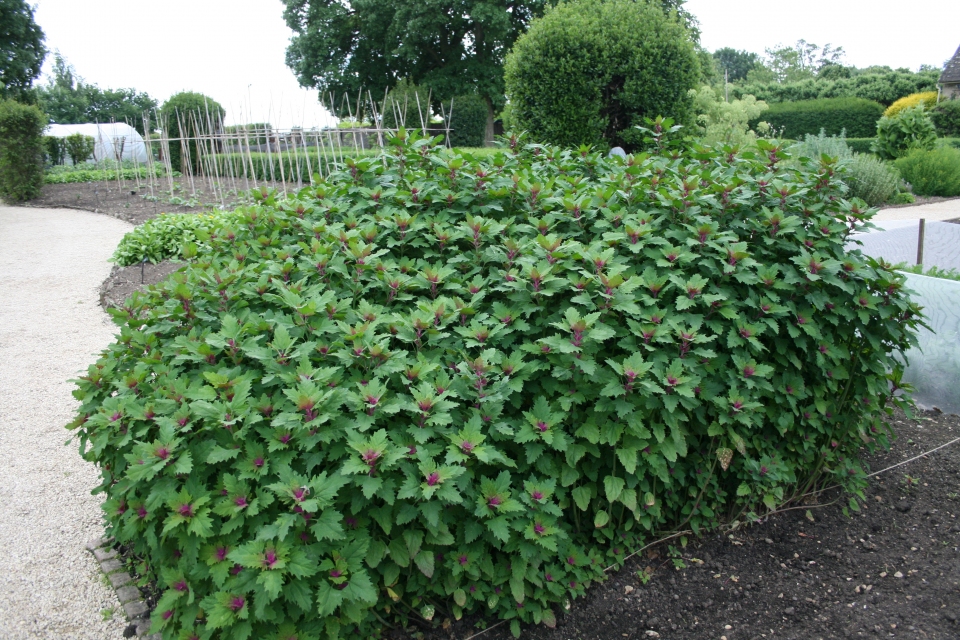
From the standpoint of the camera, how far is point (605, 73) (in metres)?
7.11

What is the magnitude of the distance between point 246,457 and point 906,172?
55.7 feet

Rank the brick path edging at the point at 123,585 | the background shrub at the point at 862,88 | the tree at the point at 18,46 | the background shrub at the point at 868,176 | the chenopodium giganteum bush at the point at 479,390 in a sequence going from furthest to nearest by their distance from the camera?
1. the background shrub at the point at 862,88
2. the tree at the point at 18,46
3. the background shrub at the point at 868,176
4. the brick path edging at the point at 123,585
5. the chenopodium giganteum bush at the point at 479,390

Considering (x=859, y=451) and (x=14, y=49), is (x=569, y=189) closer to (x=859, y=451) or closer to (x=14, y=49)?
(x=859, y=451)

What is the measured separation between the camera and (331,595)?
1.84 m

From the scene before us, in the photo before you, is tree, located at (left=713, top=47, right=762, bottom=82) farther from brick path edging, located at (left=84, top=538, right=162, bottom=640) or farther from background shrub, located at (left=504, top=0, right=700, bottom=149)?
brick path edging, located at (left=84, top=538, right=162, bottom=640)

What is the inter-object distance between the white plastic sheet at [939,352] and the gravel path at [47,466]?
4.56 meters

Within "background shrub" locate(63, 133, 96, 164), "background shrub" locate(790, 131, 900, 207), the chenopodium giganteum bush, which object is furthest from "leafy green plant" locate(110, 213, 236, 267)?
"background shrub" locate(63, 133, 96, 164)

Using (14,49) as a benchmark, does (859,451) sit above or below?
below

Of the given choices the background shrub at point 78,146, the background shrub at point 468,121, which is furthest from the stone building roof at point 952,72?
the background shrub at point 78,146

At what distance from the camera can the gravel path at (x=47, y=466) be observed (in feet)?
8.50

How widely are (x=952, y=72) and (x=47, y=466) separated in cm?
4442

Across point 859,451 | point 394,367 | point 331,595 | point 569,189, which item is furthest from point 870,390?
point 331,595

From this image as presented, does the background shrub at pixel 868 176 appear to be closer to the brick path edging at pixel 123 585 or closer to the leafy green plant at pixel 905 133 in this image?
the leafy green plant at pixel 905 133

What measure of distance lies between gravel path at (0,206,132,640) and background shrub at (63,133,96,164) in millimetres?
21466
